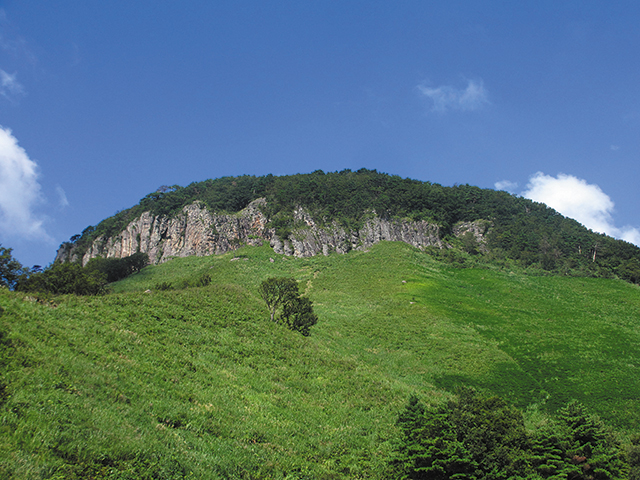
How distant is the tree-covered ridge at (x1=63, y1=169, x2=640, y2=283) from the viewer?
372ft

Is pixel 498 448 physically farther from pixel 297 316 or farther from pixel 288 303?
pixel 288 303

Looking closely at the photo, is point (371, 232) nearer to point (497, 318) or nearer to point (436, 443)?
point (497, 318)

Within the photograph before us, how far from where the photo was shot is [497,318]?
5647 cm

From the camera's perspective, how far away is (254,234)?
118875 mm

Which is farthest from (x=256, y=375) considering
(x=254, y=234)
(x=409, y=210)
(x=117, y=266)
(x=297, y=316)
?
(x=409, y=210)

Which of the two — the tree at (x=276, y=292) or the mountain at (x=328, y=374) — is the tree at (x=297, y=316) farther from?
the mountain at (x=328, y=374)

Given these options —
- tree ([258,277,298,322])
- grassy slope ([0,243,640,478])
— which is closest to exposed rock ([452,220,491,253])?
grassy slope ([0,243,640,478])

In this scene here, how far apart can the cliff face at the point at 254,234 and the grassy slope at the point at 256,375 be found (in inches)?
2001

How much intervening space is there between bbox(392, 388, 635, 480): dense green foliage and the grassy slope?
198 centimetres

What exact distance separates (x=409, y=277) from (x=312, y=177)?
80.9 metres

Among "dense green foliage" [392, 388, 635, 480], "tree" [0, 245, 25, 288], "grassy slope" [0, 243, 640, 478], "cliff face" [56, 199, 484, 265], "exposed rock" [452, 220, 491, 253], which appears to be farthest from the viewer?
"exposed rock" [452, 220, 491, 253]

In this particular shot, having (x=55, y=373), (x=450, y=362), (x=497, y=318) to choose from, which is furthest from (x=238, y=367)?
(x=497, y=318)

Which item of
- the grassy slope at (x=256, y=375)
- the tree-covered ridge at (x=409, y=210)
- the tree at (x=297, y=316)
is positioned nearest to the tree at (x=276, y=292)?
the tree at (x=297, y=316)

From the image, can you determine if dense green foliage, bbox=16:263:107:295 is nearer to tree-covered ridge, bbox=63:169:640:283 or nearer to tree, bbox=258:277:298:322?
tree, bbox=258:277:298:322
